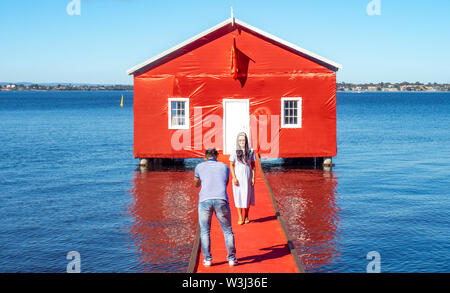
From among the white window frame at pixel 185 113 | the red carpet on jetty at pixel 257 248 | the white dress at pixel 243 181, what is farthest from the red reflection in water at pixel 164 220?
the white window frame at pixel 185 113

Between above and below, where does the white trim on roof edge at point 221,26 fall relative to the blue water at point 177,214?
above

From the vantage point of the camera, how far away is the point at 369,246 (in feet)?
43.4

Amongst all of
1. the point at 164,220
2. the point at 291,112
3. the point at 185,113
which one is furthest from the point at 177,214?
the point at 291,112

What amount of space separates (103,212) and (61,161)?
14.9 m

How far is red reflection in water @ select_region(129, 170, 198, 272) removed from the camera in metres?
12.1

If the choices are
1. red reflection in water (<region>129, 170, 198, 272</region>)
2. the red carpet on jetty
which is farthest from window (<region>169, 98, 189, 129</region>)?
the red carpet on jetty

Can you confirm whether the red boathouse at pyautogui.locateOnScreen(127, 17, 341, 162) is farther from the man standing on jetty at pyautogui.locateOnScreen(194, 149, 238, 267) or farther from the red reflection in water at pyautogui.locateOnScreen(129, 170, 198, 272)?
the man standing on jetty at pyautogui.locateOnScreen(194, 149, 238, 267)

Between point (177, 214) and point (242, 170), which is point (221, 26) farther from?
point (242, 170)

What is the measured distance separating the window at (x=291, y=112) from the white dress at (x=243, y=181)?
12.2 metres

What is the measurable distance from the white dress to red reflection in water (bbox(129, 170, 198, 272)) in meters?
1.98

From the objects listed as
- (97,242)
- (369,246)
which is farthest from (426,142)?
(97,242)

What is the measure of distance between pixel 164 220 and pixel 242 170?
5.05 metres

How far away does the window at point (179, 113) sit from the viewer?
23469 mm

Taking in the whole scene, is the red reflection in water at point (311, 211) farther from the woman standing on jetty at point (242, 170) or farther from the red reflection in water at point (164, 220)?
the red reflection in water at point (164, 220)
